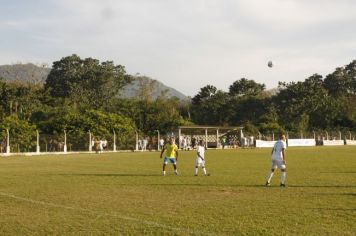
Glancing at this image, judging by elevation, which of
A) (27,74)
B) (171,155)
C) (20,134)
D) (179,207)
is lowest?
(179,207)

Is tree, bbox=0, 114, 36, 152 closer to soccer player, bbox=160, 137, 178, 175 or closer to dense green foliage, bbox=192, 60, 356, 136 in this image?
soccer player, bbox=160, 137, 178, 175

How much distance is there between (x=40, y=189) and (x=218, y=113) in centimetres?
8146

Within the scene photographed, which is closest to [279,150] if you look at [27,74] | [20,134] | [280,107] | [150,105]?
[20,134]

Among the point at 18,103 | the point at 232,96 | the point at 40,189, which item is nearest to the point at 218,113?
the point at 232,96

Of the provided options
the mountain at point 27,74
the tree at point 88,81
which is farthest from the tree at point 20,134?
the tree at point 88,81

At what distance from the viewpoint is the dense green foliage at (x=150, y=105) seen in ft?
225

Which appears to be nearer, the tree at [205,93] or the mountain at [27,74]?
the mountain at [27,74]

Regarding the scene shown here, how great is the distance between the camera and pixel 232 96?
339 feet

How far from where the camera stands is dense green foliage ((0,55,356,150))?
68500mm

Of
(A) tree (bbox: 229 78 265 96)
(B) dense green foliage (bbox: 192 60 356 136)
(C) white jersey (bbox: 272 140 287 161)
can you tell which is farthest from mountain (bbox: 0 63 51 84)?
(C) white jersey (bbox: 272 140 287 161)

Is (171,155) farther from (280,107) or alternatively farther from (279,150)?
(280,107)

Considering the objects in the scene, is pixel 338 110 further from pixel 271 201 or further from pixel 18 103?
A: pixel 271 201

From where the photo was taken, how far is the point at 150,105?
82500 mm

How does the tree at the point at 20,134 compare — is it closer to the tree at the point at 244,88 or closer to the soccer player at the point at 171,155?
the soccer player at the point at 171,155
